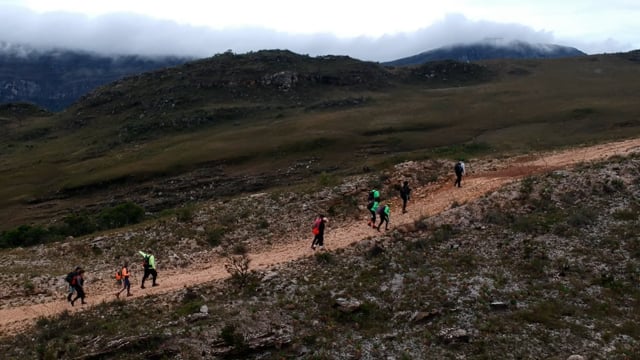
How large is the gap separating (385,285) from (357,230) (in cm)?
710

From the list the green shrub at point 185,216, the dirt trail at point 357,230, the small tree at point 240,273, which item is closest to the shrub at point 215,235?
the dirt trail at point 357,230

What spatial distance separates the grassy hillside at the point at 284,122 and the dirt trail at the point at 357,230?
49.2 feet

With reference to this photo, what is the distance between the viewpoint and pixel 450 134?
7869cm

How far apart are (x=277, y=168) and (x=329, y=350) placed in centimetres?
5202

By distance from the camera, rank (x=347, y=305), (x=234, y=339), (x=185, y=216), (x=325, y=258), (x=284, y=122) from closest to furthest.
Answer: (x=234, y=339), (x=347, y=305), (x=325, y=258), (x=185, y=216), (x=284, y=122)

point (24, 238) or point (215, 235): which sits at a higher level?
point (215, 235)

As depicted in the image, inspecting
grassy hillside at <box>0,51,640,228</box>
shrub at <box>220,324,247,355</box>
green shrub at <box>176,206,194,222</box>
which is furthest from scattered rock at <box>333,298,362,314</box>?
grassy hillside at <box>0,51,640,228</box>

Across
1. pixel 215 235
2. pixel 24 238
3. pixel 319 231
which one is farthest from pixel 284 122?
pixel 319 231

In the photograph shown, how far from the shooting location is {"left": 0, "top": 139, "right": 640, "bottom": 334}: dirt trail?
2231 centimetres

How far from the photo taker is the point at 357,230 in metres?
27.7

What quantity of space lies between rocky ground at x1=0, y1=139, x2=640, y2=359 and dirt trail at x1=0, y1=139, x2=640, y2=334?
16cm

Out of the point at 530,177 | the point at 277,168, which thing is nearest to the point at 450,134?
the point at 277,168

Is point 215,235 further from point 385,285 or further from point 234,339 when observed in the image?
point 234,339

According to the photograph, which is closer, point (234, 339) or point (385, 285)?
point (234, 339)
